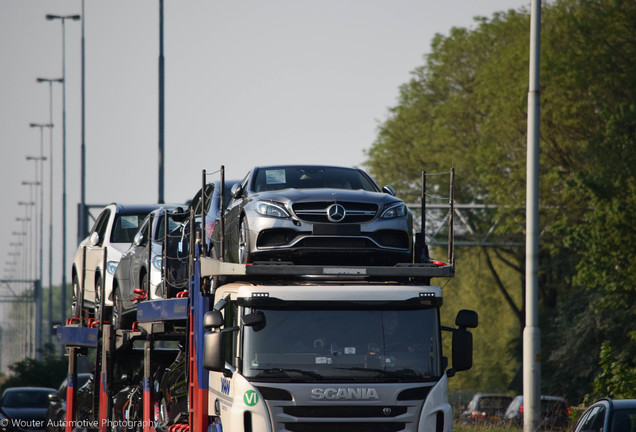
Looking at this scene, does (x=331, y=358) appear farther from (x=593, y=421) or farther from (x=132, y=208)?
(x=132, y=208)

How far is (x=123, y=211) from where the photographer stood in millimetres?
18719

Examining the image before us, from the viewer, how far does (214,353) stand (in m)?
10.5

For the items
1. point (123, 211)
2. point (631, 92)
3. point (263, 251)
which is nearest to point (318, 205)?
point (263, 251)

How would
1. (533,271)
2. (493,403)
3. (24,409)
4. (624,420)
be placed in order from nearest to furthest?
1. (624,420)
2. (533,271)
3. (24,409)
4. (493,403)

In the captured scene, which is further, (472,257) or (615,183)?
(472,257)

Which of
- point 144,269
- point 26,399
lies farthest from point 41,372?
point 144,269

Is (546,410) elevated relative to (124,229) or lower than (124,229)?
lower

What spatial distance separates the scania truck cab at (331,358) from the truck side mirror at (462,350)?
0.63 feet

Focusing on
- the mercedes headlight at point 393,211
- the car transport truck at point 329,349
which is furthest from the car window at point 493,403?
the car transport truck at point 329,349

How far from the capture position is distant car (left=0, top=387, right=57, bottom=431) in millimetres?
26953

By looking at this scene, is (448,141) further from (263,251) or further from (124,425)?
(263,251)

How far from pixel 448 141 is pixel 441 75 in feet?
14.5

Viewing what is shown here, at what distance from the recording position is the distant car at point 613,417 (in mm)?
11141

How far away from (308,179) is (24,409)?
17.4 meters
